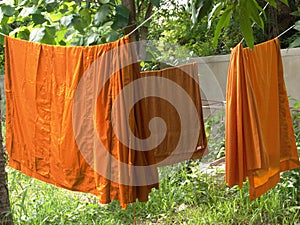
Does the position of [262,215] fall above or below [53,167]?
below

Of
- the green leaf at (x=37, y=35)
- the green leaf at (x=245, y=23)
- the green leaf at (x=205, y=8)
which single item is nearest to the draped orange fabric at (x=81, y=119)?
the green leaf at (x=37, y=35)

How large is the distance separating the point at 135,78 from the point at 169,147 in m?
1.19

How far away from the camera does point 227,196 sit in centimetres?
311

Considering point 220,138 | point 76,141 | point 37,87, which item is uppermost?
point 37,87

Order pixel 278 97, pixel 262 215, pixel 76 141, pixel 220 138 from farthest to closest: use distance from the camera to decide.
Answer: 1. pixel 220 138
2. pixel 262 215
3. pixel 278 97
4. pixel 76 141

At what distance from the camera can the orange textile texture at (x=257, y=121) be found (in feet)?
6.70

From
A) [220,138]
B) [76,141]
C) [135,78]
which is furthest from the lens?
[220,138]

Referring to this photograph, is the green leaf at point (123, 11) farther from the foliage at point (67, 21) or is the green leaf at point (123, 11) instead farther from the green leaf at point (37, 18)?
the green leaf at point (37, 18)

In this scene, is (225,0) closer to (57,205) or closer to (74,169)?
(74,169)

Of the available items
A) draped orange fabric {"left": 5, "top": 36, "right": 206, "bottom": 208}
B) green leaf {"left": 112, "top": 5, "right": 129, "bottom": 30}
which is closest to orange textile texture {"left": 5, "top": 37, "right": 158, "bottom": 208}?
draped orange fabric {"left": 5, "top": 36, "right": 206, "bottom": 208}

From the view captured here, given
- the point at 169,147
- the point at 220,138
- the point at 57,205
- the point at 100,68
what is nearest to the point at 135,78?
the point at 100,68

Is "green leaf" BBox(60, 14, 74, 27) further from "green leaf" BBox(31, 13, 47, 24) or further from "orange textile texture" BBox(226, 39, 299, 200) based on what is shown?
"orange textile texture" BBox(226, 39, 299, 200)

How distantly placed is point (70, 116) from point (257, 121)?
0.84m

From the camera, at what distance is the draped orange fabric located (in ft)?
6.13
